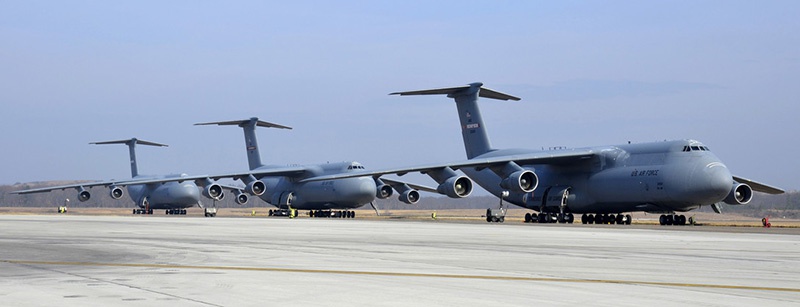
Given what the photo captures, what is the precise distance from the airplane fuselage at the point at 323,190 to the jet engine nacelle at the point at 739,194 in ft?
82.5

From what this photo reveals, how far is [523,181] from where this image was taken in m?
45.7

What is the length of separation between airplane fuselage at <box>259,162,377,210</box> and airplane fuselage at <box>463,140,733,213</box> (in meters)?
14.5

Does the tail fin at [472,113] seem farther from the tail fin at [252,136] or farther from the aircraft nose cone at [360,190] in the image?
the tail fin at [252,136]

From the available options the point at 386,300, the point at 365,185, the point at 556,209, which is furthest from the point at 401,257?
the point at 365,185

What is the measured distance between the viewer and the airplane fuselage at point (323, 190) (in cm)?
6334

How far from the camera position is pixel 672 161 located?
42938 millimetres

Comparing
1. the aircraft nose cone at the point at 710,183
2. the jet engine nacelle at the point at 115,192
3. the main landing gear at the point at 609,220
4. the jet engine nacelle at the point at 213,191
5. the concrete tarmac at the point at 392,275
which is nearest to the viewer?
the concrete tarmac at the point at 392,275

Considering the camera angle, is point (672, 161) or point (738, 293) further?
point (672, 161)

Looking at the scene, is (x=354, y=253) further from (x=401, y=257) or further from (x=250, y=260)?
(x=250, y=260)

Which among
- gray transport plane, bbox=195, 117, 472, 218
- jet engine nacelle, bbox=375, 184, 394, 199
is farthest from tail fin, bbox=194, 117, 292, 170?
jet engine nacelle, bbox=375, 184, 394, 199

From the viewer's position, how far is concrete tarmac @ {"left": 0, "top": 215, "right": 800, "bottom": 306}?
32.6 ft

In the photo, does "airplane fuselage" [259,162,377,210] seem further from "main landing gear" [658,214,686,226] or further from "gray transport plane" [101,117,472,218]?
"main landing gear" [658,214,686,226]

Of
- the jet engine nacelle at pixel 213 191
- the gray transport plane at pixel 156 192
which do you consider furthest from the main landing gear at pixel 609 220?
the gray transport plane at pixel 156 192

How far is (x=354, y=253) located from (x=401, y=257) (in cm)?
153
